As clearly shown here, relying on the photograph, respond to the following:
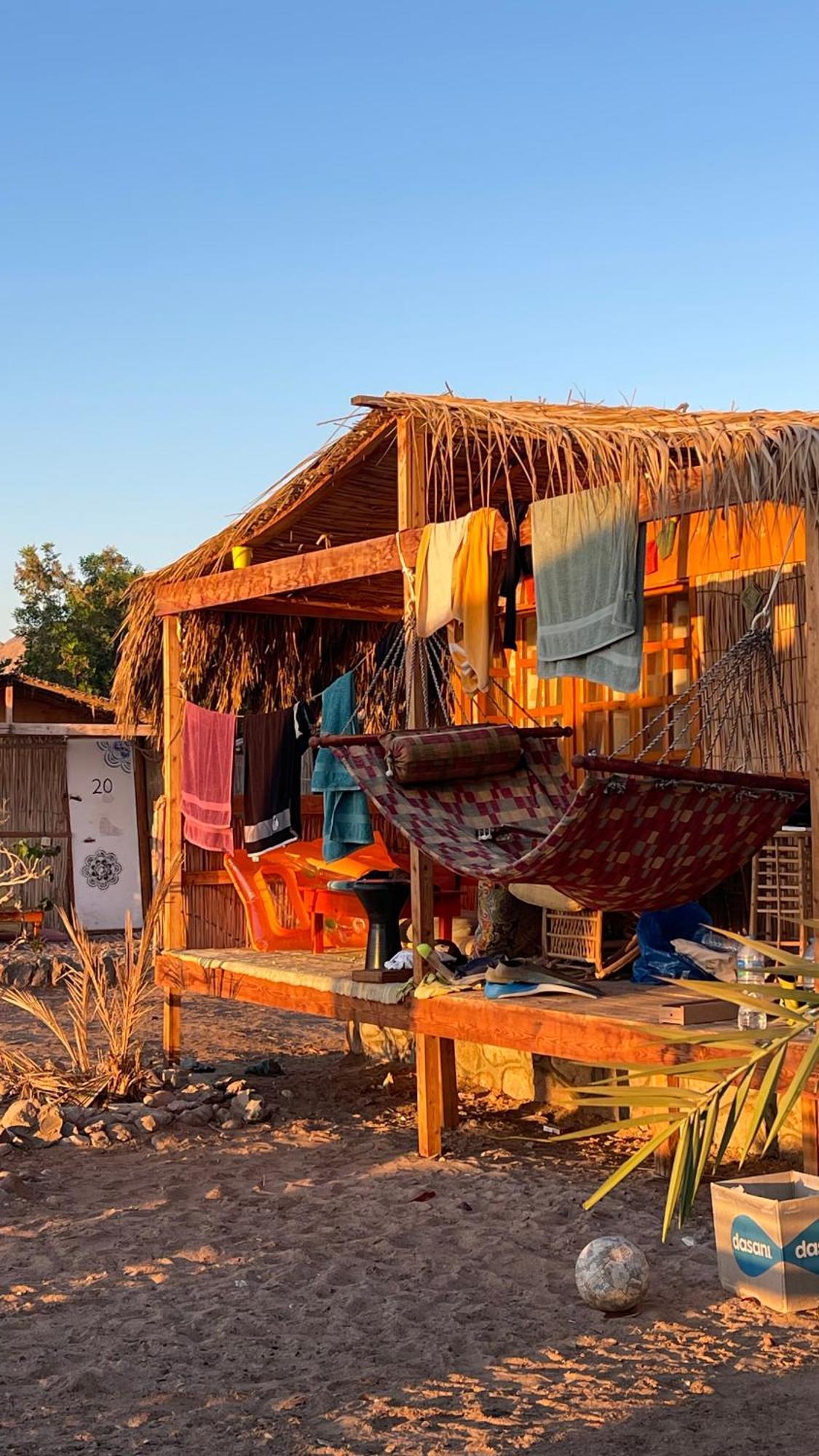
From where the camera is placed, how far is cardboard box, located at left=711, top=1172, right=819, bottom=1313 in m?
3.62

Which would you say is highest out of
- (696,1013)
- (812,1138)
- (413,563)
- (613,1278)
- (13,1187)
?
(413,563)

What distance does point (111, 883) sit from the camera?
13.8 meters

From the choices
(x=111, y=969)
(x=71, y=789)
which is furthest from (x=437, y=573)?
(x=71, y=789)

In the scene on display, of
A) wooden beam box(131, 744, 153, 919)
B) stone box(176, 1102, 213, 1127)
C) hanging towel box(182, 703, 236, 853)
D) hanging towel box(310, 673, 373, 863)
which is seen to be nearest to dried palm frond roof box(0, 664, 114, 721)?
wooden beam box(131, 744, 153, 919)

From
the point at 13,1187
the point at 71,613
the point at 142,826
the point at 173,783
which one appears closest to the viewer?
the point at 13,1187

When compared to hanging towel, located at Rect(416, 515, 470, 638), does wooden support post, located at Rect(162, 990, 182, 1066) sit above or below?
below

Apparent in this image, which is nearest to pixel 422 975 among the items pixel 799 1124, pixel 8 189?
pixel 799 1124

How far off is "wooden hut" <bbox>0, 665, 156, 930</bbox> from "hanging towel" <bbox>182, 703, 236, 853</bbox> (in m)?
5.69

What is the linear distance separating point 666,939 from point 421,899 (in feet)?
3.34

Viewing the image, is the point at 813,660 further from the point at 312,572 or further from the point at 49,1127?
the point at 49,1127

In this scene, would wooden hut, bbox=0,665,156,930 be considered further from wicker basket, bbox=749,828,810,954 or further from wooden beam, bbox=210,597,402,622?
wicker basket, bbox=749,828,810,954

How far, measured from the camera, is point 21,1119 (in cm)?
571

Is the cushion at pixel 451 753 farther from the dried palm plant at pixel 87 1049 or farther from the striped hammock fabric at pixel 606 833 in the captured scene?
the dried palm plant at pixel 87 1049

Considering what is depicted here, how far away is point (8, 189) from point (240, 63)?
383cm
